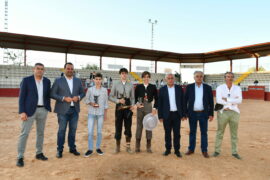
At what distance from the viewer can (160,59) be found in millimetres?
27219

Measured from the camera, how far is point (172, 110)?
382 cm

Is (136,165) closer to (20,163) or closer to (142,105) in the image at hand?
(142,105)

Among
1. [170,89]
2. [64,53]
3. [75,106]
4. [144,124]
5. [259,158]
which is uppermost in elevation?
[64,53]

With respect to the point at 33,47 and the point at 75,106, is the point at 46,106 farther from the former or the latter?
the point at 33,47

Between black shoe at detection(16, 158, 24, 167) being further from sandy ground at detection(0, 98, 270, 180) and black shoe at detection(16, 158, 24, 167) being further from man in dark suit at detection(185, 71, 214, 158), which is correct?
man in dark suit at detection(185, 71, 214, 158)

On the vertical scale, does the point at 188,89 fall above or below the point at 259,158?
above

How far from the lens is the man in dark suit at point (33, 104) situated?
327 cm

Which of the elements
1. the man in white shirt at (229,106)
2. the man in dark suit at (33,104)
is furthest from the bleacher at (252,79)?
the man in dark suit at (33,104)

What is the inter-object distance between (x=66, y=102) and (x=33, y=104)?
0.56m

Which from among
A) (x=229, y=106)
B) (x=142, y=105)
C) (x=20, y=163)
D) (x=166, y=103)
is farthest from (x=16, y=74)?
(x=229, y=106)

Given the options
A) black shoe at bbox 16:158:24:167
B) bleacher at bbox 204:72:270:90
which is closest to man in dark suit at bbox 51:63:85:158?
black shoe at bbox 16:158:24:167

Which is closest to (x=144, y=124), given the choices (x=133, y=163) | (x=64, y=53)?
(x=133, y=163)

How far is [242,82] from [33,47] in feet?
82.4

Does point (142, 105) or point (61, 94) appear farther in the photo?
point (142, 105)
